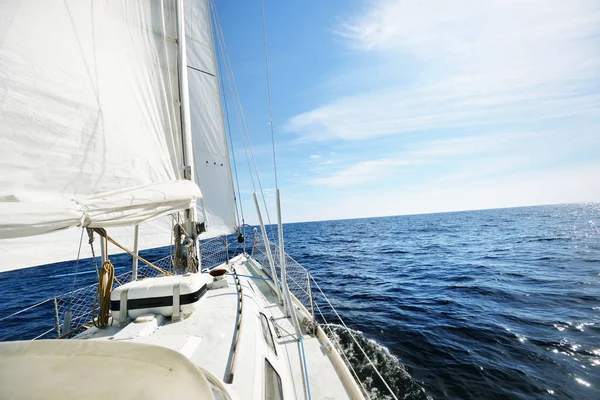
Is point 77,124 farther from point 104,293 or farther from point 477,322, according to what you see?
point 477,322

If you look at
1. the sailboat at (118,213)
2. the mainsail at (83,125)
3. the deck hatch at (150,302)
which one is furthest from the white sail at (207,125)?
the deck hatch at (150,302)

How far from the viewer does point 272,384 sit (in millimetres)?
2658

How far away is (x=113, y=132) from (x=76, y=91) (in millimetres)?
550

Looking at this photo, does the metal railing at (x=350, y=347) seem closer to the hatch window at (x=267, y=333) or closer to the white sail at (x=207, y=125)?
the hatch window at (x=267, y=333)

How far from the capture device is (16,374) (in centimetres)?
104

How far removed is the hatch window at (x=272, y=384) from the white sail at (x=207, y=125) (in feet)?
15.7

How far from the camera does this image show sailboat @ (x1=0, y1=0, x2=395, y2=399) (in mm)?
1176

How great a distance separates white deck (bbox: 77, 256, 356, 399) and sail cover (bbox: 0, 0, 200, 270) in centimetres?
129

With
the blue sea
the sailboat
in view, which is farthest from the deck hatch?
the blue sea

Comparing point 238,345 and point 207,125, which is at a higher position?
point 207,125

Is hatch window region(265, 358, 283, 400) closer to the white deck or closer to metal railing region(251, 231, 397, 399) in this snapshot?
the white deck

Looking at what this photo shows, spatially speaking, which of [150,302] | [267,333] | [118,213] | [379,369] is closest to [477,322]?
[379,369]

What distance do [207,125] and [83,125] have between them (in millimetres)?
4724

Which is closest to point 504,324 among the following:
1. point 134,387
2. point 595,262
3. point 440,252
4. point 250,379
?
point 250,379
